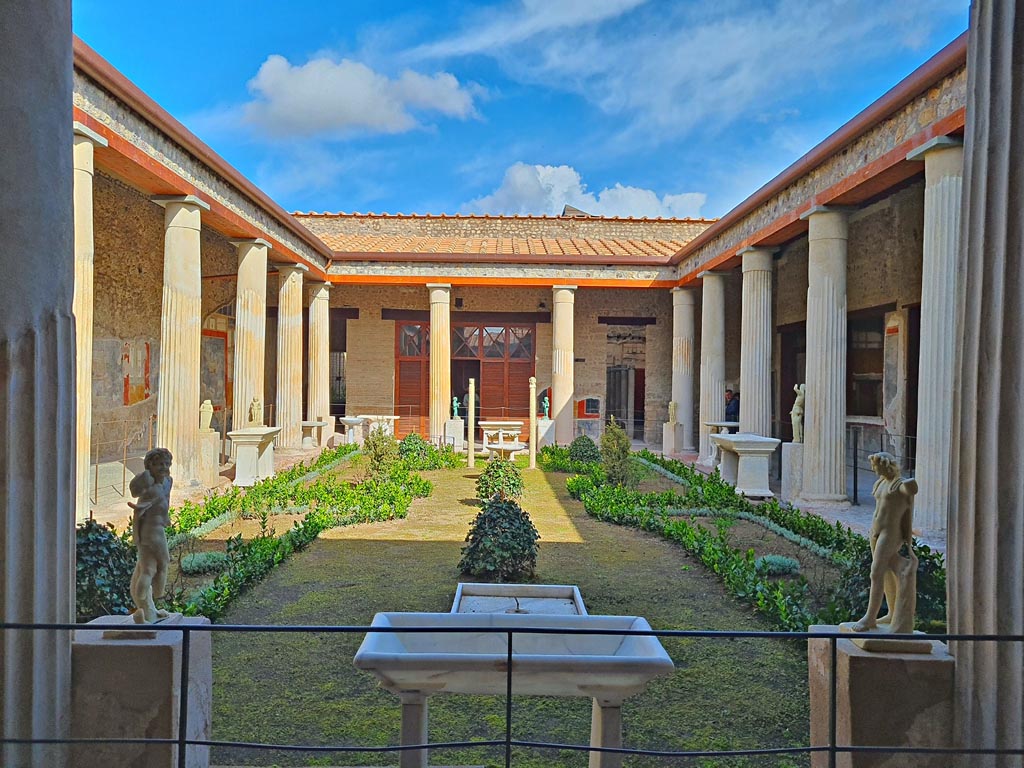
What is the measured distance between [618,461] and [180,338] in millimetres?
6882

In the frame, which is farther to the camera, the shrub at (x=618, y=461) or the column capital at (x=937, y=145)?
the shrub at (x=618, y=461)

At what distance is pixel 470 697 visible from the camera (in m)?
4.28

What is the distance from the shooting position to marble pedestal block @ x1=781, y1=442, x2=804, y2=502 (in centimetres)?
1044

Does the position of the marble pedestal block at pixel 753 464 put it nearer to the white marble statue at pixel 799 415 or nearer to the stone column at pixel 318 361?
the white marble statue at pixel 799 415

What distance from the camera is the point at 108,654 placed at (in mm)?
2732

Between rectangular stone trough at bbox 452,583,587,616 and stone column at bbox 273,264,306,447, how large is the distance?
36.3 feet

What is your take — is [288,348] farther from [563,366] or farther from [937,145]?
[937,145]

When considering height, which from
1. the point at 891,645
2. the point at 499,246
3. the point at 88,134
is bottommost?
the point at 891,645

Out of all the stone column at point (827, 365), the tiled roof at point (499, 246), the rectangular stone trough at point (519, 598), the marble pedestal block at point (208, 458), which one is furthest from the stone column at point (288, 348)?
the rectangular stone trough at point (519, 598)

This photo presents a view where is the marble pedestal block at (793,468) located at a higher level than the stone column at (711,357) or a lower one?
lower

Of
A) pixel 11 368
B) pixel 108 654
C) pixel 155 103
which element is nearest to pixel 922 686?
pixel 108 654

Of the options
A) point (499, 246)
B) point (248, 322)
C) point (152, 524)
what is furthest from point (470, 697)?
point (499, 246)

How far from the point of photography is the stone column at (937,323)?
721cm

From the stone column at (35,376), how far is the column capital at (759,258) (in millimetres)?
11508
